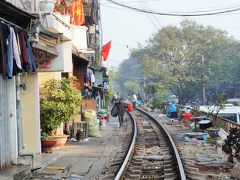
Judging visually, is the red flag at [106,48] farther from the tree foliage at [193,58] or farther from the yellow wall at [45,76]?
the tree foliage at [193,58]

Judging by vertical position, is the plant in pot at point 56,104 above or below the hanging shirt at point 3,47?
below

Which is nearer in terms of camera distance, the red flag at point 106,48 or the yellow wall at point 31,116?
the yellow wall at point 31,116

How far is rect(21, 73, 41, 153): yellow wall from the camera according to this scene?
14102 millimetres

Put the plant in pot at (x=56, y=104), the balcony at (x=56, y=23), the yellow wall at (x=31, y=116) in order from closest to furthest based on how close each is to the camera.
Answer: the yellow wall at (x=31, y=116), the plant in pot at (x=56, y=104), the balcony at (x=56, y=23)

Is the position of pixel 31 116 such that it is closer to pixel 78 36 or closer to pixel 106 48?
pixel 78 36

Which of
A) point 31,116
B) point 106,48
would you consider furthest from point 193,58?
point 31,116

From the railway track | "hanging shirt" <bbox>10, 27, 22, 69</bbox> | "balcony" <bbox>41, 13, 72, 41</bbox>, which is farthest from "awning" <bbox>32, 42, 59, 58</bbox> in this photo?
the railway track

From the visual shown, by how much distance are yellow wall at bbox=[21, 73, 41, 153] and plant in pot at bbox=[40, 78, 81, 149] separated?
0.94 metres

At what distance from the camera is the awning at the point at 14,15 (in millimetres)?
10036

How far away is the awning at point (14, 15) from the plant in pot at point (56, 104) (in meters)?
3.77

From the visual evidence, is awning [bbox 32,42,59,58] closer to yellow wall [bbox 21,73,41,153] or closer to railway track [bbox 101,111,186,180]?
yellow wall [bbox 21,73,41,153]

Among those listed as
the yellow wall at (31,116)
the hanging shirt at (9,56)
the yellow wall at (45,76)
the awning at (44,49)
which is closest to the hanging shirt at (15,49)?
the hanging shirt at (9,56)

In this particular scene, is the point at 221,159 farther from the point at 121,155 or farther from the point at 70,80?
the point at 70,80

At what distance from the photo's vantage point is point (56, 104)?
15.5 m
